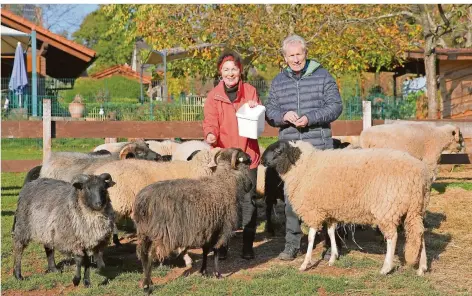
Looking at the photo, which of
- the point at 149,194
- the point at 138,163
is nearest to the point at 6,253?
the point at 138,163

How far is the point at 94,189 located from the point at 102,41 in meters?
63.1

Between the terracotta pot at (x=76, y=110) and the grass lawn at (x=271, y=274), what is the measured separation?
12.2m

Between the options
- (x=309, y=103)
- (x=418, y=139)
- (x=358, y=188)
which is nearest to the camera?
(x=358, y=188)

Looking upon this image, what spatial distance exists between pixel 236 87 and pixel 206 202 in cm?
154

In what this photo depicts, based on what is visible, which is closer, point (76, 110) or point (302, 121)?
point (302, 121)

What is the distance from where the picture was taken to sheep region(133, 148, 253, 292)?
18.9 feet

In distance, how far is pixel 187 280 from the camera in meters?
6.05

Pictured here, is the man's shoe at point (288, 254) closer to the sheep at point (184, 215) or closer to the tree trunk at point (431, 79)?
the sheep at point (184, 215)

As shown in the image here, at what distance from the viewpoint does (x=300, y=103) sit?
6949mm

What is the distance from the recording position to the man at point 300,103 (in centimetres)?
674

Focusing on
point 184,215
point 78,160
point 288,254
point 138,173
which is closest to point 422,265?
point 288,254

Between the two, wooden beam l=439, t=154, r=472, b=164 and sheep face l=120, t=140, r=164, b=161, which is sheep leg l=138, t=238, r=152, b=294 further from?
wooden beam l=439, t=154, r=472, b=164

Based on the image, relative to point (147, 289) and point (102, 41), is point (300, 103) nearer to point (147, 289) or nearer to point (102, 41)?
point (147, 289)

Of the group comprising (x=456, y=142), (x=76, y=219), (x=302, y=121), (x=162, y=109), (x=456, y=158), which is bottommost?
(x=76, y=219)
